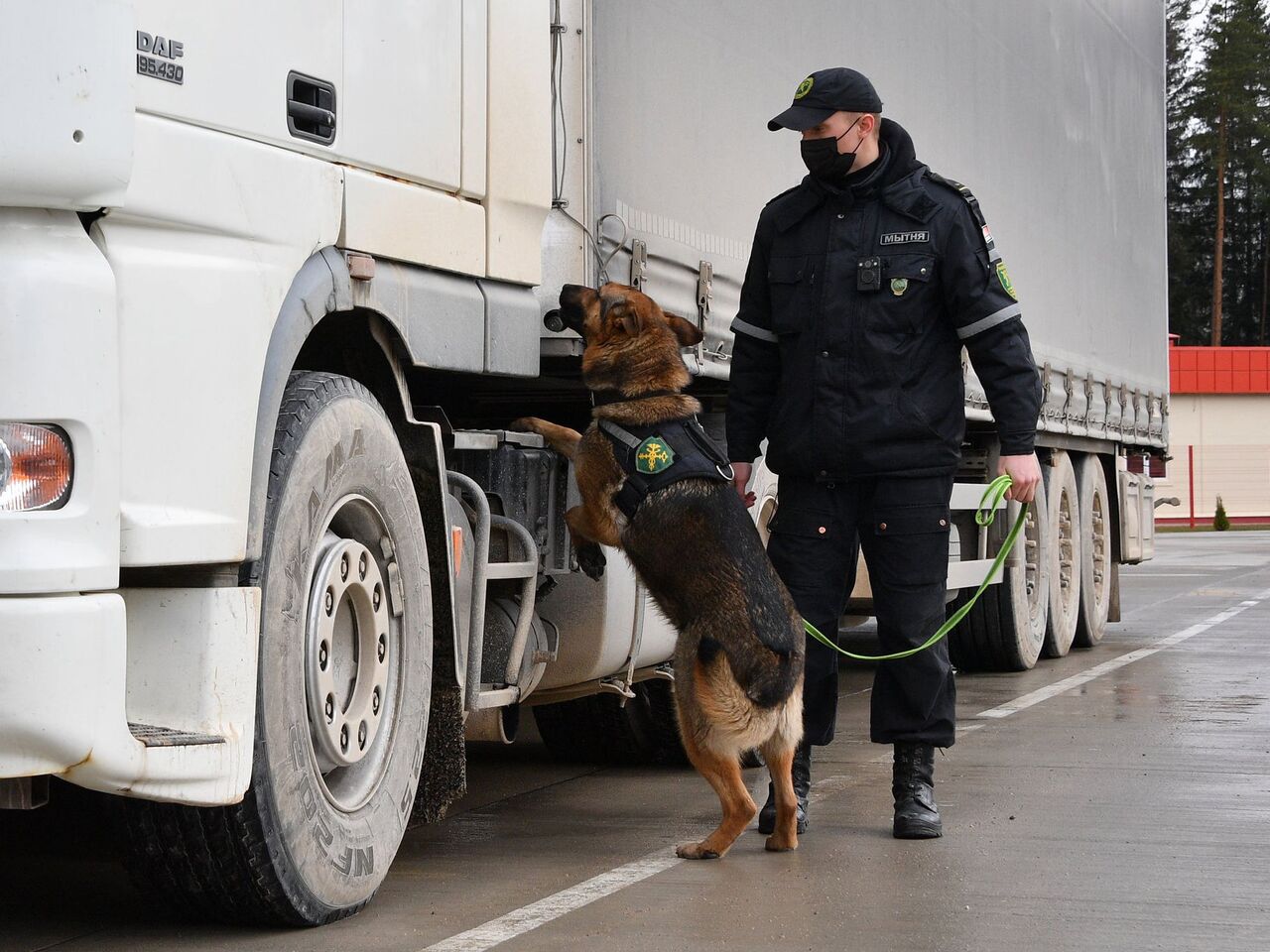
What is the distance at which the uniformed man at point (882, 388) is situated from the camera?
18.0ft

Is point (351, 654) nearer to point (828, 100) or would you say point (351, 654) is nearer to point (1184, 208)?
point (828, 100)

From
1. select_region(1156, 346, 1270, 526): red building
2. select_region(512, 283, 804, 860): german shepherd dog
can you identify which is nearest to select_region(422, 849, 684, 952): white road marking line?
select_region(512, 283, 804, 860): german shepherd dog

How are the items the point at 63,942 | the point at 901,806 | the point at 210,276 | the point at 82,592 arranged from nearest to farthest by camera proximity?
the point at 82,592, the point at 210,276, the point at 63,942, the point at 901,806

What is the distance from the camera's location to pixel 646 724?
703 centimetres

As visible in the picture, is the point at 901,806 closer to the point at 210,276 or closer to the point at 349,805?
the point at 349,805

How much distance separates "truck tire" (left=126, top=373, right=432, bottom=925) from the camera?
153 inches

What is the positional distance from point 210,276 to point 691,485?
6.37ft

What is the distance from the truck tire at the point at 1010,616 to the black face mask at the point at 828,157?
524 cm

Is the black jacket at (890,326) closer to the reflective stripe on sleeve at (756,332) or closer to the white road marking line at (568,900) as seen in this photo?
the reflective stripe on sleeve at (756,332)

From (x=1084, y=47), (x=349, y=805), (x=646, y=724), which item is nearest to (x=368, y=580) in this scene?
(x=349, y=805)

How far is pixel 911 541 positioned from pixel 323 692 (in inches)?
82.2

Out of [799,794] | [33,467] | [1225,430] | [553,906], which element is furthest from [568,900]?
[1225,430]

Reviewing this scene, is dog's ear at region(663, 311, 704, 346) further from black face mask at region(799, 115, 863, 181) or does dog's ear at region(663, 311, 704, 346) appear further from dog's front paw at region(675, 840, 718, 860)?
dog's front paw at region(675, 840, 718, 860)

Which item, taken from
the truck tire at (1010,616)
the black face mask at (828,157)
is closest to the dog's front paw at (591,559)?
the black face mask at (828,157)
